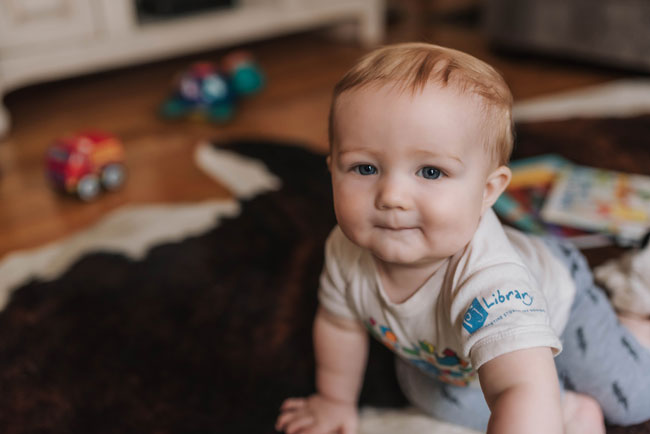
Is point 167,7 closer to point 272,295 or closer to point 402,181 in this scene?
point 272,295

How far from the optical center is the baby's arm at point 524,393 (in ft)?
1.74

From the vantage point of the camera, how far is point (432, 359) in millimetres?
681

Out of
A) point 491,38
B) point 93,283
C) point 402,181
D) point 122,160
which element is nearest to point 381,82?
point 402,181

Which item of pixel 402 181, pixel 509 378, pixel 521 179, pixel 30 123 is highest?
pixel 402 181

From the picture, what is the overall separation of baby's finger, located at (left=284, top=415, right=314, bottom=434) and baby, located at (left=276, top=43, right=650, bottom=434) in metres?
0.14

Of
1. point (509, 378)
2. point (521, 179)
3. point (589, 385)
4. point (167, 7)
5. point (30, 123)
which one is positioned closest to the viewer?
point (509, 378)

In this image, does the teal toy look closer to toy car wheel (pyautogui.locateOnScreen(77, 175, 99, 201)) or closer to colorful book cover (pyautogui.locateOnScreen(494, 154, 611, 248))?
toy car wheel (pyautogui.locateOnScreen(77, 175, 99, 201))

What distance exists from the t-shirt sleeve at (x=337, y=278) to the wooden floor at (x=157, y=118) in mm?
746

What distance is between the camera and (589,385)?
2.35ft

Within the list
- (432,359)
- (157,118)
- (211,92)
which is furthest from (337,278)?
(157,118)

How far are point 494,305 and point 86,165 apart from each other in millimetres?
1117

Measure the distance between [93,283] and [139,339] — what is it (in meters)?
0.18

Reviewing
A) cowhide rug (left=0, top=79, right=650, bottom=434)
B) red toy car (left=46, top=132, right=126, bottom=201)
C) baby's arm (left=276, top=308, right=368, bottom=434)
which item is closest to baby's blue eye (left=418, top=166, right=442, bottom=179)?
baby's arm (left=276, top=308, right=368, bottom=434)

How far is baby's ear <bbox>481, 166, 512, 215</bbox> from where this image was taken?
23.5 inches
